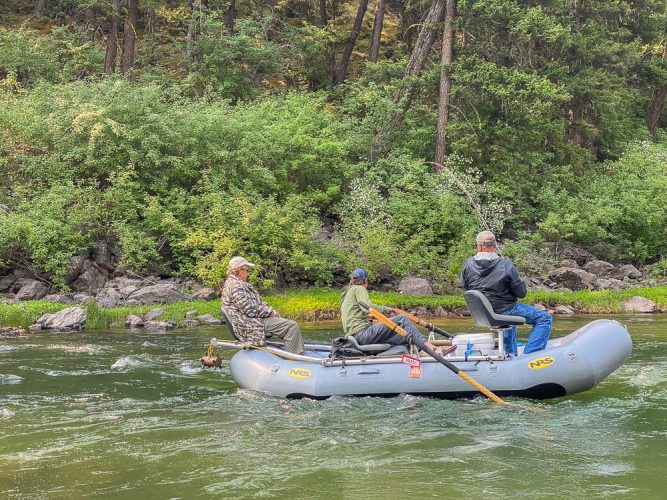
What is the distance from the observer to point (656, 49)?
3672 cm

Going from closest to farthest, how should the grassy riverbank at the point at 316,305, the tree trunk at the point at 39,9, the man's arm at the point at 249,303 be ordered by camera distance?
the man's arm at the point at 249,303 < the grassy riverbank at the point at 316,305 < the tree trunk at the point at 39,9

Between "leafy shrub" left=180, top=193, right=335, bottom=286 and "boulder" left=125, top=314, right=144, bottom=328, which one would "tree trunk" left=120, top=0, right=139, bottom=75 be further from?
"boulder" left=125, top=314, right=144, bottom=328

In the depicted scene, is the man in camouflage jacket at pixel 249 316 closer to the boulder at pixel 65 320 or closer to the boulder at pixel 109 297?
the boulder at pixel 65 320

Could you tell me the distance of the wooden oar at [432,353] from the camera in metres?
9.34

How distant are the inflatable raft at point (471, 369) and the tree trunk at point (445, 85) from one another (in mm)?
15992

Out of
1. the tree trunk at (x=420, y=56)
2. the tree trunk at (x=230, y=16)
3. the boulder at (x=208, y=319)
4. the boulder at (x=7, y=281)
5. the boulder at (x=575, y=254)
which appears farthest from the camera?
the tree trunk at (x=230, y=16)

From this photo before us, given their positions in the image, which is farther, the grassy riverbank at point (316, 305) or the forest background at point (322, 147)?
the forest background at point (322, 147)

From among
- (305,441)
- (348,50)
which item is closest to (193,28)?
(348,50)

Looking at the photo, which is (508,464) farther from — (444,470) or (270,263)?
(270,263)

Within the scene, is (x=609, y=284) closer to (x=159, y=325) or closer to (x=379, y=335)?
(x=159, y=325)

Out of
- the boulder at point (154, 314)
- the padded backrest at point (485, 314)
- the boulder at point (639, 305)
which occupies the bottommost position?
the boulder at point (639, 305)

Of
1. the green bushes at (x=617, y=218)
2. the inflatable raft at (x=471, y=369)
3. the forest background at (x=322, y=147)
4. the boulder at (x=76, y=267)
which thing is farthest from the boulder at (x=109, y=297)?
the green bushes at (x=617, y=218)

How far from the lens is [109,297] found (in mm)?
18719

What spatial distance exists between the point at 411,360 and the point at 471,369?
0.75 m
